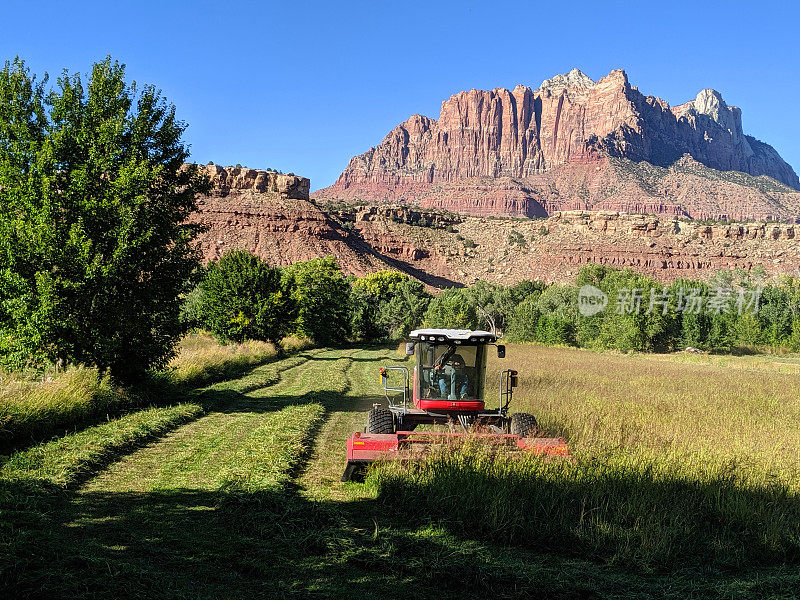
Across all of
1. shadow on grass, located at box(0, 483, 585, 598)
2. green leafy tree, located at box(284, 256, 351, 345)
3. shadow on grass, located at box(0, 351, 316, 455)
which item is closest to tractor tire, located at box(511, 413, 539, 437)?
shadow on grass, located at box(0, 483, 585, 598)

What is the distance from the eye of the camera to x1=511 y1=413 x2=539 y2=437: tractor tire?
10805 millimetres

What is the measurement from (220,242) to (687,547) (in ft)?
352

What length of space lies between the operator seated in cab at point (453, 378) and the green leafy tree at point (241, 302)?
30858mm

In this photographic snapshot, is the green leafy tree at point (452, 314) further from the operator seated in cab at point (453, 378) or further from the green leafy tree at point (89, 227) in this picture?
the operator seated in cab at point (453, 378)

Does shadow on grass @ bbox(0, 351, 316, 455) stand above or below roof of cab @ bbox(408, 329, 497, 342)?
below

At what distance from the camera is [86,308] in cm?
1546

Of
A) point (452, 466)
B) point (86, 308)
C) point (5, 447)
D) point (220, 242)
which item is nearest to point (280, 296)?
point (86, 308)

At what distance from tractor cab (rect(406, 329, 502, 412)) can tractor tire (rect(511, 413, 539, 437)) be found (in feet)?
2.71

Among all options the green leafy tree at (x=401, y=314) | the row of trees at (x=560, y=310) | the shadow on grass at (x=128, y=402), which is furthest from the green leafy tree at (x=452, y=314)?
the shadow on grass at (x=128, y=402)

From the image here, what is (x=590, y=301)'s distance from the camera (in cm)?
6906

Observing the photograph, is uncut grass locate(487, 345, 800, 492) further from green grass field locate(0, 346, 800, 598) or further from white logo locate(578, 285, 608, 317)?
white logo locate(578, 285, 608, 317)

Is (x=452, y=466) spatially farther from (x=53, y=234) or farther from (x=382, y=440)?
(x=53, y=234)

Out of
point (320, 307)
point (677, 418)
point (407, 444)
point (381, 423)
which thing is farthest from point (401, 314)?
point (407, 444)

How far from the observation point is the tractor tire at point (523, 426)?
35.4 ft
